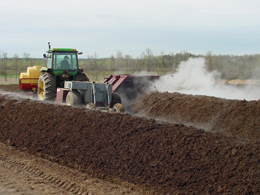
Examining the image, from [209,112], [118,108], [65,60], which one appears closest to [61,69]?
[65,60]

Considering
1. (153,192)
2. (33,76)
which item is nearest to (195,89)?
(33,76)

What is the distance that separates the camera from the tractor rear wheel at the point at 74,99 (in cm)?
1012

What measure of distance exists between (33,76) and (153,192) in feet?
42.0

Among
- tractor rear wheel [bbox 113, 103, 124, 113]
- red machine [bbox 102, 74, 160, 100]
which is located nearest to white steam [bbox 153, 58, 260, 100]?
red machine [bbox 102, 74, 160, 100]

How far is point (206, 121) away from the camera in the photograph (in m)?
9.98

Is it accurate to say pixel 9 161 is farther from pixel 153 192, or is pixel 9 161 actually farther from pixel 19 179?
pixel 153 192

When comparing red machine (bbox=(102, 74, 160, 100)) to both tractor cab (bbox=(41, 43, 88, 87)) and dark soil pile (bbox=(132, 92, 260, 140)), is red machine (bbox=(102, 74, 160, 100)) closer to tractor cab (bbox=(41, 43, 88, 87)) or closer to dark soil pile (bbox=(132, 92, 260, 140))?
dark soil pile (bbox=(132, 92, 260, 140))

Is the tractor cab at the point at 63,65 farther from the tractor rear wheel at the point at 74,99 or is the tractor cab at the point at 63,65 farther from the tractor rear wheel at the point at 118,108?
the tractor rear wheel at the point at 118,108

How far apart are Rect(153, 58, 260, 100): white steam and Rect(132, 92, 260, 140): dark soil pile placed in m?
2.04

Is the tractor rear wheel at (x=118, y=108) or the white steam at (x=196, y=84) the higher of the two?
the white steam at (x=196, y=84)

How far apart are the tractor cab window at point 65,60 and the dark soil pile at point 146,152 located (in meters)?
4.99

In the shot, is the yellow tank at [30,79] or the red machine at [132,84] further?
the yellow tank at [30,79]

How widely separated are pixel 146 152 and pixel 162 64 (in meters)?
28.2

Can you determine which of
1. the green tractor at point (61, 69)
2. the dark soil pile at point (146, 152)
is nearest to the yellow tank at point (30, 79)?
the green tractor at point (61, 69)
